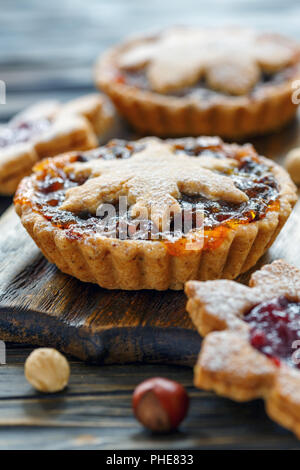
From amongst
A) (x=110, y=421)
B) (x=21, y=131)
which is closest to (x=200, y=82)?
(x=21, y=131)

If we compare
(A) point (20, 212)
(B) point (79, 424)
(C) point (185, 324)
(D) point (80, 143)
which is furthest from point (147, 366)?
(D) point (80, 143)

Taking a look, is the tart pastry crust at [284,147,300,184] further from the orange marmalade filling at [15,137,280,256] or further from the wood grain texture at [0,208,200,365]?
the wood grain texture at [0,208,200,365]

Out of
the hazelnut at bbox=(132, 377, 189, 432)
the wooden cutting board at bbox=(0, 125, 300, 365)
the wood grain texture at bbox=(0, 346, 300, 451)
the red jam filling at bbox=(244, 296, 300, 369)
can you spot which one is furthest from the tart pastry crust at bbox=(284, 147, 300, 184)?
the hazelnut at bbox=(132, 377, 189, 432)

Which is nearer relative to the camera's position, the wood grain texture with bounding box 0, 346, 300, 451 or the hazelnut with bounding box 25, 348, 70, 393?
the wood grain texture with bounding box 0, 346, 300, 451

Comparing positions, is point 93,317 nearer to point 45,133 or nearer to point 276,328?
point 276,328

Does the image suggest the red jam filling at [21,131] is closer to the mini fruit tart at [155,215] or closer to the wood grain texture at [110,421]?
the mini fruit tart at [155,215]

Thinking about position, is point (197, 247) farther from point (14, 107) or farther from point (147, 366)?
point (14, 107)
